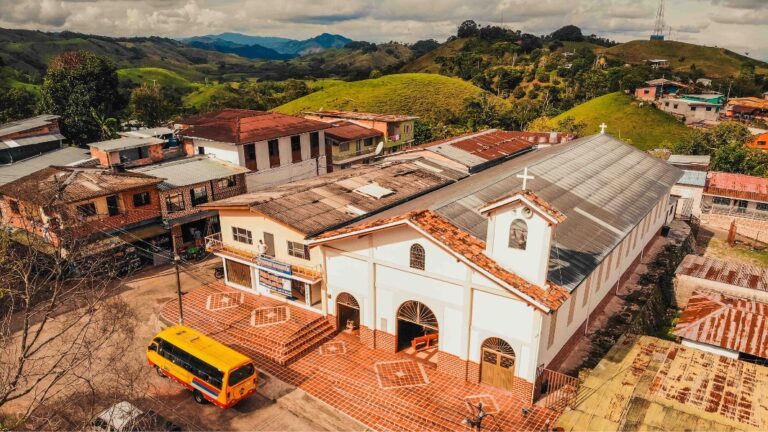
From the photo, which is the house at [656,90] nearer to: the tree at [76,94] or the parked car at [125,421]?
the tree at [76,94]

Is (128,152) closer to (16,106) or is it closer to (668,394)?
(668,394)

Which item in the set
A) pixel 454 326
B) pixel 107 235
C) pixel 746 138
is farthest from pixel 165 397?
pixel 746 138

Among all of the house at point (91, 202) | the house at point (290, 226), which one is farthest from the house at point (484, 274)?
the house at point (91, 202)

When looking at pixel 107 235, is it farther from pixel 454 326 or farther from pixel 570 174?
pixel 570 174

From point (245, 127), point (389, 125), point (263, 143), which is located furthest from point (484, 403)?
point (389, 125)

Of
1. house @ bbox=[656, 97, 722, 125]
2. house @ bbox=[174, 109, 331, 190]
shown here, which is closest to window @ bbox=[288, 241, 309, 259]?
house @ bbox=[174, 109, 331, 190]

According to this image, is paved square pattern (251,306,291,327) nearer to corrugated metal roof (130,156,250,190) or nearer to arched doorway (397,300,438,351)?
arched doorway (397,300,438,351)
